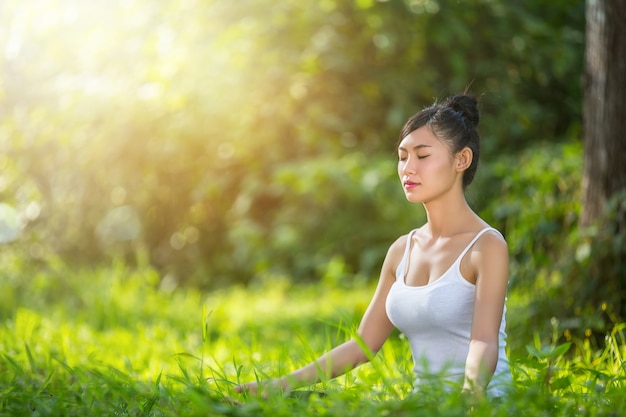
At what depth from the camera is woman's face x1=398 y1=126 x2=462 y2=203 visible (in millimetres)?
2637

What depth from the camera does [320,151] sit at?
8984mm

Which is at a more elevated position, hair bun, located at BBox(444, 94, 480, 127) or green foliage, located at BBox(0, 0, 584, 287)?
hair bun, located at BBox(444, 94, 480, 127)

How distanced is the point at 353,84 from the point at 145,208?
3125 mm

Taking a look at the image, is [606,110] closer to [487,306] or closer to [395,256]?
[395,256]

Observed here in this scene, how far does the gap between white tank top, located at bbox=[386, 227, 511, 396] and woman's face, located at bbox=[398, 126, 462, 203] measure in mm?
215

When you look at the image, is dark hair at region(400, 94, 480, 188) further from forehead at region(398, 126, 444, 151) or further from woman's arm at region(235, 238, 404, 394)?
woman's arm at region(235, 238, 404, 394)

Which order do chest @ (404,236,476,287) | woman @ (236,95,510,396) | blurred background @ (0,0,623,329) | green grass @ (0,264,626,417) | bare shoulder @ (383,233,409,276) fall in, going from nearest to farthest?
green grass @ (0,264,626,417), woman @ (236,95,510,396), chest @ (404,236,476,287), bare shoulder @ (383,233,409,276), blurred background @ (0,0,623,329)

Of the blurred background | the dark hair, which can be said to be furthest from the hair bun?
the blurred background

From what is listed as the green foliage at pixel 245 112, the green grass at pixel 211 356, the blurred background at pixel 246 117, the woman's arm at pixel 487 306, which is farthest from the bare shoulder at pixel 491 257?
the green foliage at pixel 245 112

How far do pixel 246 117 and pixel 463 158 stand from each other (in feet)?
21.2

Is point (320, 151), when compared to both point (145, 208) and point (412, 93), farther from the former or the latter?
point (145, 208)

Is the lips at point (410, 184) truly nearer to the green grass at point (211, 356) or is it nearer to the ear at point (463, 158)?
the ear at point (463, 158)

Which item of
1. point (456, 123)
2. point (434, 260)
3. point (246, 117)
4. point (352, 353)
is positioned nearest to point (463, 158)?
point (456, 123)

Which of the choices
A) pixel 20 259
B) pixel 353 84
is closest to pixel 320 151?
pixel 353 84
